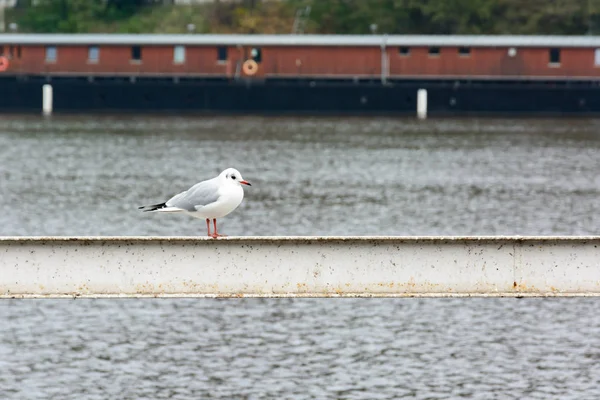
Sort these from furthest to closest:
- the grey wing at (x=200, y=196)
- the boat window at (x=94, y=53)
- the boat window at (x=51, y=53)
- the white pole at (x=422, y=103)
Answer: the boat window at (x=51, y=53) → the boat window at (x=94, y=53) → the white pole at (x=422, y=103) → the grey wing at (x=200, y=196)

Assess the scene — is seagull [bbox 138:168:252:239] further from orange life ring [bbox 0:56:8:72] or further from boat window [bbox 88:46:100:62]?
orange life ring [bbox 0:56:8:72]

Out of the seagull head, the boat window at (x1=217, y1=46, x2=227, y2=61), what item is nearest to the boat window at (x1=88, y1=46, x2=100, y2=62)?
the boat window at (x1=217, y1=46, x2=227, y2=61)

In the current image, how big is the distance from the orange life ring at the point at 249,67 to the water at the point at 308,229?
8521mm

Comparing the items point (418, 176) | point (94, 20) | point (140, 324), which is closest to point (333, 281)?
point (140, 324)

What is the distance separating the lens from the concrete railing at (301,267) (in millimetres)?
11234

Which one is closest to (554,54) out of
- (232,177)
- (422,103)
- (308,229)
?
(422,103)

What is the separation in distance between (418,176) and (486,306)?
25524 mm

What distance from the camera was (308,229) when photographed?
33.7m

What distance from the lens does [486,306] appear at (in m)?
23.1

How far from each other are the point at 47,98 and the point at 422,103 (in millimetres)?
23185

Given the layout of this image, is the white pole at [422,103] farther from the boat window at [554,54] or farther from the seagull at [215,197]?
Result: the seagull at [215,197]

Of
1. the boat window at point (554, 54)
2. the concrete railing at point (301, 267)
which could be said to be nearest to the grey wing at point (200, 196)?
the concrete railing at point (301, 267)

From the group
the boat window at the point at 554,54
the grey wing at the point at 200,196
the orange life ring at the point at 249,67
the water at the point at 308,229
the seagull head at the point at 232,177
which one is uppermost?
the boat window at the point at 554,54

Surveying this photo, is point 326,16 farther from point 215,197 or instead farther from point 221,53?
point 215,197
